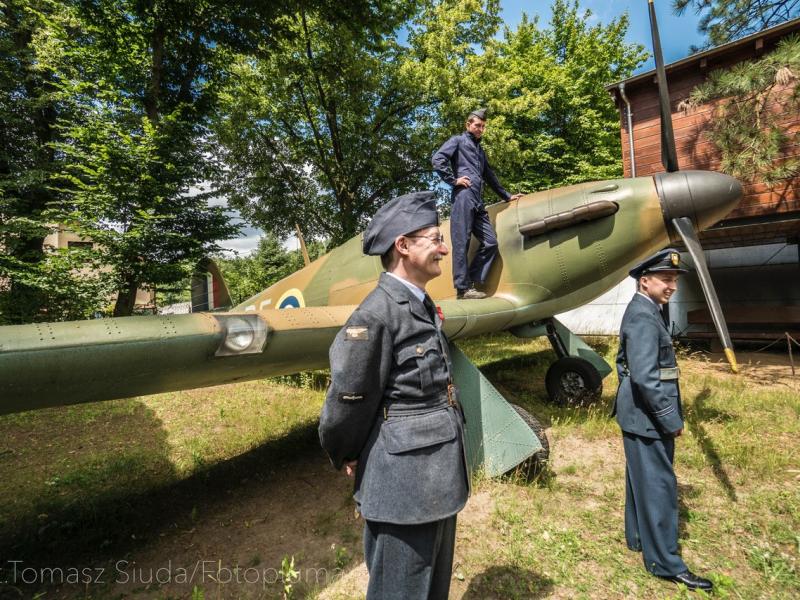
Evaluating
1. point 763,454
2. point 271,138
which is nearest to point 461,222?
point 763,454

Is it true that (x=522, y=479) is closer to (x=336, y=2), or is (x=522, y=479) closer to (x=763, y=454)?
(x=763, y=454)

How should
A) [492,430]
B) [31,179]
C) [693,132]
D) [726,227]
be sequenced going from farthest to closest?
[31,179] → [693,132] → [726,227] → [492,430]

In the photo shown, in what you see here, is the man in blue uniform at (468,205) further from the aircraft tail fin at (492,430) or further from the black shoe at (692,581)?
the black shoe at (692,581)

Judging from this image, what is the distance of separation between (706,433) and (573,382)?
1452 millimetres

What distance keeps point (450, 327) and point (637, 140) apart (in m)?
9.46

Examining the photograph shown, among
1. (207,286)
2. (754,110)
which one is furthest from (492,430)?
(207,286)

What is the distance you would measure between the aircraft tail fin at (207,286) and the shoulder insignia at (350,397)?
34.2 ft

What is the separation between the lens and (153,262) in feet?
36.2

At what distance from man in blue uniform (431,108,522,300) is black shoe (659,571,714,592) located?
9.16 ft

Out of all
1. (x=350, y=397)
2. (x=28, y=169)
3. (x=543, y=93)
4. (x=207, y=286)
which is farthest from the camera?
(x=543, y=93)

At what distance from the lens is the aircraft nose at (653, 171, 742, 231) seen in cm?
412

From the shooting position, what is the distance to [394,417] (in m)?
1.48

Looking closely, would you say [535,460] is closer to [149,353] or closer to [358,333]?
[358,333]

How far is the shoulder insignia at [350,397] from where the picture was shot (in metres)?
1.39
